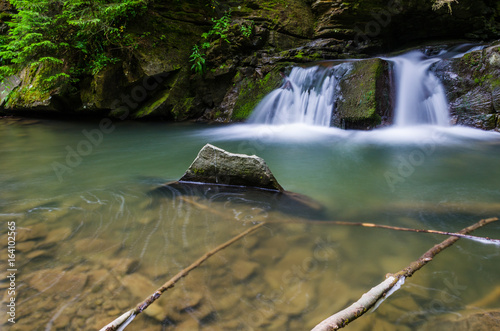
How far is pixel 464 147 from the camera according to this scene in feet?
18.9

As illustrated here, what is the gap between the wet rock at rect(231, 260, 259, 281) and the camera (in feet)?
6.61

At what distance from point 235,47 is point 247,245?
29.0ft

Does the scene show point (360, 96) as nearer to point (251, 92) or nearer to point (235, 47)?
point (251, 92)

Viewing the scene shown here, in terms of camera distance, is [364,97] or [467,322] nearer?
[467,322]

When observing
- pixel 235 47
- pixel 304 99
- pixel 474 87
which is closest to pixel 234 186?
pixel 304 99

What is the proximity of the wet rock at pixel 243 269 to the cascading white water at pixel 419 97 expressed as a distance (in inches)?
265

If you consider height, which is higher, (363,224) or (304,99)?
(304,99)

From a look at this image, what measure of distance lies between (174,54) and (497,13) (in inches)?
412

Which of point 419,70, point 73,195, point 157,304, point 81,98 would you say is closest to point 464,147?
point 419,70

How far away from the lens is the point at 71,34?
991cm

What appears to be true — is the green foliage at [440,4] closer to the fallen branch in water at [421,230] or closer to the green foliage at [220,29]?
the green foliage at [220,29]

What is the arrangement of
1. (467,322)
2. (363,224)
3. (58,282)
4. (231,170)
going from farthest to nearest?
(231,170) < (363,224) < (58,282) < (467,322)

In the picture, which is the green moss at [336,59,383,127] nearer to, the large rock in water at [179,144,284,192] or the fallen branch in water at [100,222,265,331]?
the large rock in water at [179,144,284,192]

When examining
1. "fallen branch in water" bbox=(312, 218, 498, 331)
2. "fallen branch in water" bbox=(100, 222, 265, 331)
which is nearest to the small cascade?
"fallen branch in water" bbox=(312, 218, 498, 331)
